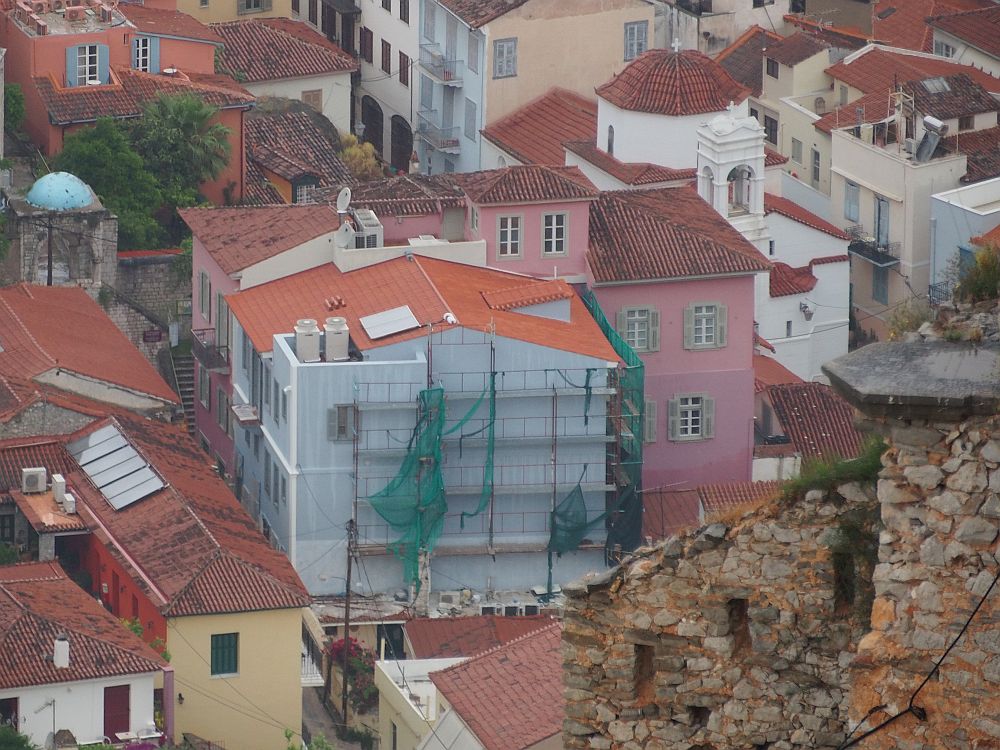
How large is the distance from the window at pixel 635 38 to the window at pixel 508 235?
77.5 feet

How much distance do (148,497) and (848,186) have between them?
112 ft

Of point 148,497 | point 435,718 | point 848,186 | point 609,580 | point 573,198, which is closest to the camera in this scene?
point 609,580

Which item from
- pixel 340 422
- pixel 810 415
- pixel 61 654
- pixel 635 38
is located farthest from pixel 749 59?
pixel 61 654

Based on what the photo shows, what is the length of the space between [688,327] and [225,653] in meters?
18.1

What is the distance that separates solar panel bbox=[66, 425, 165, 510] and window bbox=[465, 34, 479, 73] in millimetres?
29393

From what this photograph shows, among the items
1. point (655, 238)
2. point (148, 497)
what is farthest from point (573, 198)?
point (148, 497)

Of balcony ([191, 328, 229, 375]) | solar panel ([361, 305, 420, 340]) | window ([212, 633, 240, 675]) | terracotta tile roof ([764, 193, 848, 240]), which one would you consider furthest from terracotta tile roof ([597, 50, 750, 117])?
window ([212, 633, 240, 675])

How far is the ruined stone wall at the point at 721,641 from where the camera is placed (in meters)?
17.9

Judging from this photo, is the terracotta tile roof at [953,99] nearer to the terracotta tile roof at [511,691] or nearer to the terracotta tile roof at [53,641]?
the terracotta tile roof at [53,641]

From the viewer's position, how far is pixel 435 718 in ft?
181

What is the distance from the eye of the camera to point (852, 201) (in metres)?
91.6

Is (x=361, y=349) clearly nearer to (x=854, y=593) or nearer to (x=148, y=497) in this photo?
(x=148, y=497)

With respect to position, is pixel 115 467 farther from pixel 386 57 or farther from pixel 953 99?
pixel 953 99

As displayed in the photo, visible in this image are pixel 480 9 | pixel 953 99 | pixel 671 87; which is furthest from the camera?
pixel 480 9
